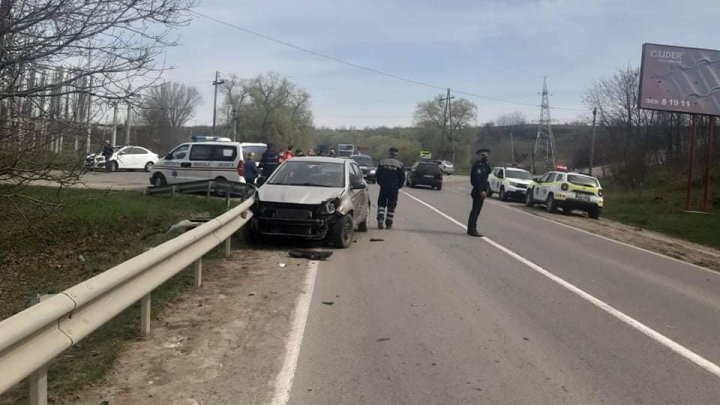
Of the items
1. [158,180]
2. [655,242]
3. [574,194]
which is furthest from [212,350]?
[574,194]

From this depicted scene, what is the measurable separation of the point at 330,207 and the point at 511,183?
21318mm

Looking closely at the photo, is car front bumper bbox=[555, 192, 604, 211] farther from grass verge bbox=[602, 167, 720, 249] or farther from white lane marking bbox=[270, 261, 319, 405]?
white lane marking bbox=[270, 261, 319, 405]

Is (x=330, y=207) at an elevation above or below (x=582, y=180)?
below

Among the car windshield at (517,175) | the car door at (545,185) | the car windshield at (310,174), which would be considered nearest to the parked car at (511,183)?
the car windshield at (517,175)

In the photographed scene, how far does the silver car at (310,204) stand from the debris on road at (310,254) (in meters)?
0.24

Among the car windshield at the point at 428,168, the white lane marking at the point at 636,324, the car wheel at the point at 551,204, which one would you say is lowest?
the white lane marking at the point at 636,324

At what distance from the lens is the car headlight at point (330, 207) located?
10.3 metres

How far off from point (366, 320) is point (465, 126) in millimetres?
110409

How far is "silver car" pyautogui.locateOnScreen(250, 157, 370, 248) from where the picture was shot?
33.5 ft

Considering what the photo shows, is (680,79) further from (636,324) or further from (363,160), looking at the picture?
(636,324)

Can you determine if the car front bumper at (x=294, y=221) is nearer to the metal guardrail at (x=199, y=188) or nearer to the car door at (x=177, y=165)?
the metal guardrail at (x=199, y=188)

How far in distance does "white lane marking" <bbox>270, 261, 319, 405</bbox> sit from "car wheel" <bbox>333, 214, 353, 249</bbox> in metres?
2.48

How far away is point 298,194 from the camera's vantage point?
34.6 ft

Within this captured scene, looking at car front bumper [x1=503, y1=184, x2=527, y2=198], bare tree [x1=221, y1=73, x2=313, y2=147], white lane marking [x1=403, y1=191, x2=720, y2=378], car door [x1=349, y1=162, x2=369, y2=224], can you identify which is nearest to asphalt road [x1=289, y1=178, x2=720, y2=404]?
white lane marking [x1=403, y1=191, x2=720, y2=378]
